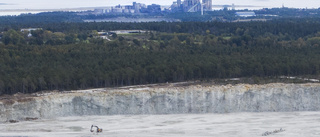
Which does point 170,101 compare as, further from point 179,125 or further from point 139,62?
point 139,62

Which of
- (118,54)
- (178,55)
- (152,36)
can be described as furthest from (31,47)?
(152,36)

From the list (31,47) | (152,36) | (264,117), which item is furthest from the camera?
(152,36)

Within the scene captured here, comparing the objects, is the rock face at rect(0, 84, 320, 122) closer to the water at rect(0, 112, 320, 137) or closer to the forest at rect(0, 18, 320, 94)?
the water at rect(0, 112, 320, 137)

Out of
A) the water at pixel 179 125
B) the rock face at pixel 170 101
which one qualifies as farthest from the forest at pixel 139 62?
the water at pixel 179 125

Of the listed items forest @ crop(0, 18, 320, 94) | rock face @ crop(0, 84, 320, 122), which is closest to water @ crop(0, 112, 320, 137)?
rock face @ crop(0, 84, 320, 122)

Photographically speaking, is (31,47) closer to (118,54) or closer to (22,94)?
(118,54)
